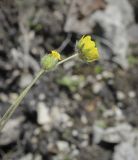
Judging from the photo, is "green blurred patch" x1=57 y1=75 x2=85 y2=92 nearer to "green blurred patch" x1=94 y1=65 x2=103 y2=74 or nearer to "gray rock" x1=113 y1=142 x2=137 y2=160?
"green blurred patch" x1=94 y1=65 x2=103 y2=74

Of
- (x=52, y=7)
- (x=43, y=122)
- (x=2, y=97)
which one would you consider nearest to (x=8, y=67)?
(x=2, y=97)

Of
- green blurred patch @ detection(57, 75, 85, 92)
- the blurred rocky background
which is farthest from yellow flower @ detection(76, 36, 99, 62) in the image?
green blurred patch @ detection(57, 75, 85, 92)

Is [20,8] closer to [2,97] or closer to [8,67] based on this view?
[8,67]

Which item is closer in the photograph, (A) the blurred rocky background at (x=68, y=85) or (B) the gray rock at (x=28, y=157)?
(B) the gray rock at (x=28, y=157)

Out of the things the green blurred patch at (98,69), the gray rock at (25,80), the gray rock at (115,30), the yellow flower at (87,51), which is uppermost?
the gray rock at (115,30)

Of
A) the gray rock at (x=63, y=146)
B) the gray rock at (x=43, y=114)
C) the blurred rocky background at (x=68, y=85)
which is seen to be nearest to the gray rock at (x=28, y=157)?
the blurred rocky background at (x=68, y=85)

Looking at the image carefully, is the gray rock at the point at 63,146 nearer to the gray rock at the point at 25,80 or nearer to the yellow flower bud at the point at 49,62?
the gray rock at the point at 25,80
